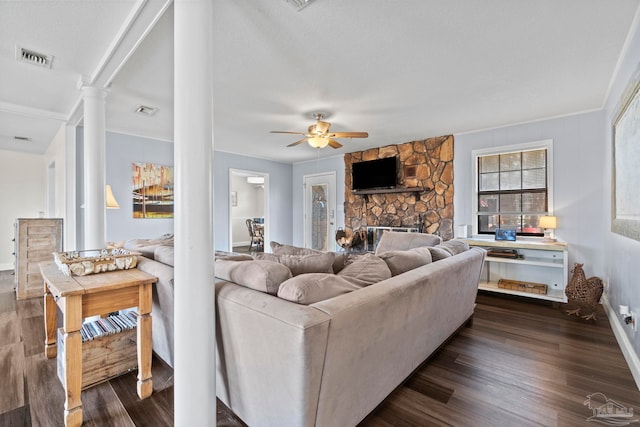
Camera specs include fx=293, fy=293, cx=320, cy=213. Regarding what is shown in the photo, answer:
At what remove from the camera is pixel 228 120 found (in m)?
4.10

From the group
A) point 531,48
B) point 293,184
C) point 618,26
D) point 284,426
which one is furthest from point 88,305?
point 293,184

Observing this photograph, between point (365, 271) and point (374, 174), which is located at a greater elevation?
point (374, 174)

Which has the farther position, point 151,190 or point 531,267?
point 151,190

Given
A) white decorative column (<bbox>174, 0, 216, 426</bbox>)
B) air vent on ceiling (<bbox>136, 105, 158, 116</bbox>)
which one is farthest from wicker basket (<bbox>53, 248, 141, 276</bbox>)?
air vent on ceiling (<bbox>136, 105, 158, 116</bbox>)

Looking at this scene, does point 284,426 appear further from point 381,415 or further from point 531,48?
point 531,48

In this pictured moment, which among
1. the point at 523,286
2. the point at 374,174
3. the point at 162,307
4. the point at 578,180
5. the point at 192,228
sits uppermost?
the point at 374,174

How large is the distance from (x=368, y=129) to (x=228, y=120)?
6.74 feet

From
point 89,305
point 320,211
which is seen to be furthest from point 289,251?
point 320,211

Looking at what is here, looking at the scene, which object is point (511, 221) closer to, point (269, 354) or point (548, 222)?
point (548, 222)

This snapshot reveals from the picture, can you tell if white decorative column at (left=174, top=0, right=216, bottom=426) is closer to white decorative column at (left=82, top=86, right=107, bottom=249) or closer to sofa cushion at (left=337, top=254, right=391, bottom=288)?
sofa cushion at (left=337, top=254, right=391, bottom=288)

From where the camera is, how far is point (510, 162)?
4324mm

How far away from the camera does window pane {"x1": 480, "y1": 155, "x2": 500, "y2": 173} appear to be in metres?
4.45

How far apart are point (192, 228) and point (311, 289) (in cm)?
60

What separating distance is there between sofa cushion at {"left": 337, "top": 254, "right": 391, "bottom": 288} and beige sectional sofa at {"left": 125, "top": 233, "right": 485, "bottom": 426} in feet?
0.04
